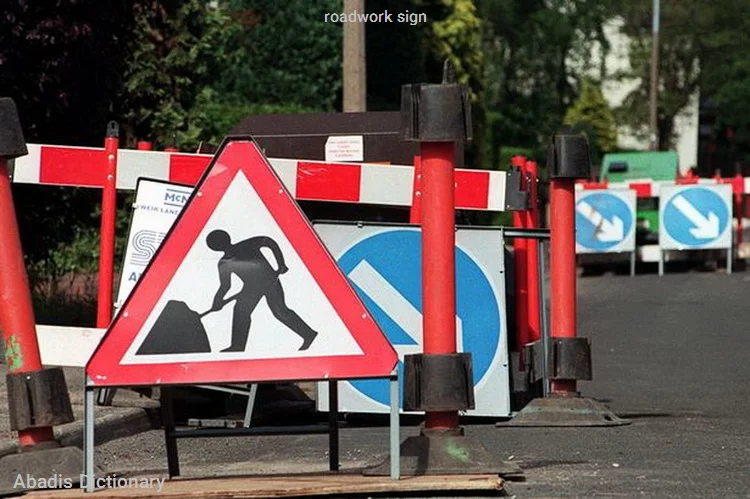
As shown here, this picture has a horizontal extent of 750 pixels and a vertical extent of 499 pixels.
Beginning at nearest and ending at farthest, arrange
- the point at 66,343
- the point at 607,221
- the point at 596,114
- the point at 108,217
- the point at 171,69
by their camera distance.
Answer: the point at 66,343, the point at 108,217, the point at 171,69, the point at 607,221, the point at 596,114

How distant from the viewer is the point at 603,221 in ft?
90.1

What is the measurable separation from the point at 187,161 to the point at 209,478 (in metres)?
3.16

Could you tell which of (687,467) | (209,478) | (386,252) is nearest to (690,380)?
(386,252)

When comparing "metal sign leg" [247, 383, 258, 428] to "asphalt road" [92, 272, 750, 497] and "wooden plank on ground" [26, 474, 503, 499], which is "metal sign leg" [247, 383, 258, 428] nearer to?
"asphalt road" [92, 272, 750, 497]

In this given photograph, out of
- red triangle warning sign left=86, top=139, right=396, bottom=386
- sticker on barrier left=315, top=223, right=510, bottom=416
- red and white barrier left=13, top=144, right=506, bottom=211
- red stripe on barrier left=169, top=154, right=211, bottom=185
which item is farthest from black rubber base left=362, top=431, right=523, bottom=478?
red stripe on barrier left=169, top=154, right=211, bottom=185

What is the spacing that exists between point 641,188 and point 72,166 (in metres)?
19.0

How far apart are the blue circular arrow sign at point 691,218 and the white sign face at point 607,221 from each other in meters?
0.57

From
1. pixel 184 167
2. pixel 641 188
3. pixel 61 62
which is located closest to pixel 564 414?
pixel 184 167

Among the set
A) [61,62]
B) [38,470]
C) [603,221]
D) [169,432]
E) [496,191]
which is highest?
[61,62]

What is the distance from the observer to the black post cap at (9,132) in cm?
645

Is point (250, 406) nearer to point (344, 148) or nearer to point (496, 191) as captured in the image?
point (496, 191)

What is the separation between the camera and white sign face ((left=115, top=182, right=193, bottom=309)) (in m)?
9.38

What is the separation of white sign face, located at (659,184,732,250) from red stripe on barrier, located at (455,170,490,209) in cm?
1765

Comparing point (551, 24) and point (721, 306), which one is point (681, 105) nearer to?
point (551, 24)
